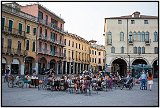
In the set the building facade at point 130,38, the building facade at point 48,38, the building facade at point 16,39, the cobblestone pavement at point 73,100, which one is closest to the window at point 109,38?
the building facade at point 130,38

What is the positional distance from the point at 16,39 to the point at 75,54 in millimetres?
25160

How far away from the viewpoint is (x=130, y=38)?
140ft

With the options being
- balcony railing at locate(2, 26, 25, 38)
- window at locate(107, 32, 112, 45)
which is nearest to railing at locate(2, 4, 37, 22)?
balcony railing at locate(2, 26, 25, 38)

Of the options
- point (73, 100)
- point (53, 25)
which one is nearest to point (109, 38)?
point (53, 25)

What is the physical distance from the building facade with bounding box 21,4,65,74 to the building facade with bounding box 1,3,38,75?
1.58 metres

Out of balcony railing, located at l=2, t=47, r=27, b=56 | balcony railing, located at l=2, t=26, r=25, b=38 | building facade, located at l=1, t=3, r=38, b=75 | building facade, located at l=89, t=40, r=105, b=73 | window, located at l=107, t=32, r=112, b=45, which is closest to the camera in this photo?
balcony railing, located at l=2, t=47, r=27, b=56

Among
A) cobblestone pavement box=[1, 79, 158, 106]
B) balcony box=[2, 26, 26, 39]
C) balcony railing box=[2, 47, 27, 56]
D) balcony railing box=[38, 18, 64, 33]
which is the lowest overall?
cobblestone pavement box=[1, 79, 158, 106]

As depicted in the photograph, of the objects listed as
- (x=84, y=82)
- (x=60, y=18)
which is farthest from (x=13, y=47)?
(x=84, y=82)

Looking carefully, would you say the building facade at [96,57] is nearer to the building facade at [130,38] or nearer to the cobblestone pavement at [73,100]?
the building facade at [130,38]

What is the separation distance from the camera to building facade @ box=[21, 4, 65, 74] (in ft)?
131

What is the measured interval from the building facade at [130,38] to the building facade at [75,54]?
12.9 metres

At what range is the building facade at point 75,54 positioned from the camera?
2105 inches

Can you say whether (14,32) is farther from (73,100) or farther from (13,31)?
(73,100)

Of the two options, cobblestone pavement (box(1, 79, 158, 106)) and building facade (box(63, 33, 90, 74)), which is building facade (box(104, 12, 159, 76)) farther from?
cobblestone pavement (box(1, 79, 158, 106))
